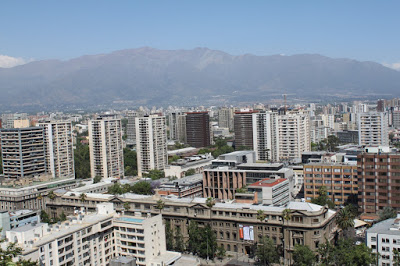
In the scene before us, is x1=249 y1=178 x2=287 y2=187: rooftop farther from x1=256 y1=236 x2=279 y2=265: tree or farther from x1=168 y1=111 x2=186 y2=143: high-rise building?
x1=168 y1=111 x2=186 y2=143: high-rise building

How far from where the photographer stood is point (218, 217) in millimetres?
33531

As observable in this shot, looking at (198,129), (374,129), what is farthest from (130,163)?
(374,129)

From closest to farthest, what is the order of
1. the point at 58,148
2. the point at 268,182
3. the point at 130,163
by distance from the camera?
the point at 268,182 < the point at 58,148 < the point at 130,163

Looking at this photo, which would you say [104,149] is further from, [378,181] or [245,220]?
[378,181]

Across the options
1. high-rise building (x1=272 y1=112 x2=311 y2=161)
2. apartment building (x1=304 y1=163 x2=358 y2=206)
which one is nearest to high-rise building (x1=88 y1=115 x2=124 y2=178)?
high-rise building (x1=272 y1=112 x2=311 y2=161)

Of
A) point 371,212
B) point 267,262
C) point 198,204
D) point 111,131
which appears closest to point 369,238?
point 267,262

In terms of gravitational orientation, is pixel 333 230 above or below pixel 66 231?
below

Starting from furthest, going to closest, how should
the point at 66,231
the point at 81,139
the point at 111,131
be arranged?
the point at 81,139 → the point at 111,131 → the point at 66,231

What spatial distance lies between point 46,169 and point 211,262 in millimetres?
33404

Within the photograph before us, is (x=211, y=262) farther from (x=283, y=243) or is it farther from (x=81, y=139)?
(x=81, y=139)

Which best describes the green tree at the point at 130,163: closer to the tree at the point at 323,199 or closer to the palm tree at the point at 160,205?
the palm tree at the point at 160,205

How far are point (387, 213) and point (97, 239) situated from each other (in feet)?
76.0

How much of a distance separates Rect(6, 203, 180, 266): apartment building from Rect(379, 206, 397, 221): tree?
58.7 feet

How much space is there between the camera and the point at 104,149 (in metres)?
61.2
